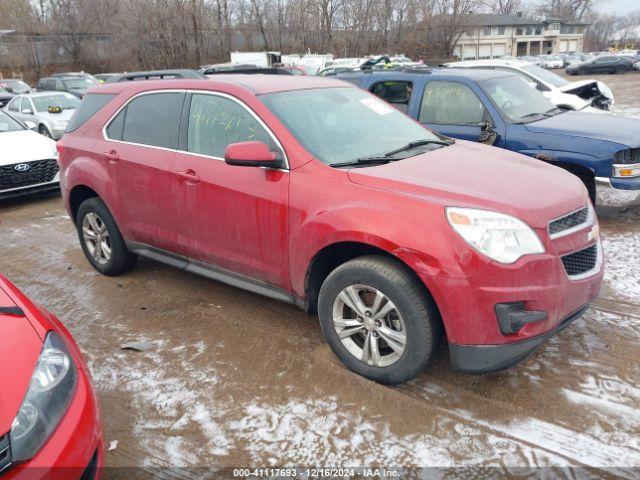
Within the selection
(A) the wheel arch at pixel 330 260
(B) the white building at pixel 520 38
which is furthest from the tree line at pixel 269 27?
(A) the wheel arch at pixel 330 260

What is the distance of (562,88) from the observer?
9695 millimetres

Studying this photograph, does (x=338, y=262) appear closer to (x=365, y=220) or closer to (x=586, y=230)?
(x=365, y=220)

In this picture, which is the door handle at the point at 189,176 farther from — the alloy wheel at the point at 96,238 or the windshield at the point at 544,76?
the windshield at the point at 544,76

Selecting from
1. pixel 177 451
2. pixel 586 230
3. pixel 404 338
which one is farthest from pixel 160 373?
pixel 586 230

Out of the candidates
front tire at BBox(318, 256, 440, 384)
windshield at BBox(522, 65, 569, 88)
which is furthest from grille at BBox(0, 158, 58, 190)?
windshield at BBox(522, 65, 569, 88)

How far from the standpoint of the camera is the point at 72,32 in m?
44.8

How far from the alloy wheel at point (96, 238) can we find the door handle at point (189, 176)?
51.5 inches

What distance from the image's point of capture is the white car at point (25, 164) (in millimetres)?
7605

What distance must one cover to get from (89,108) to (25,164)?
3718mm

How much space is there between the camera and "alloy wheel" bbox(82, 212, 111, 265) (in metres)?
4.80

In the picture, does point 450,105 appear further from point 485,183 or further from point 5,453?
point 5,453

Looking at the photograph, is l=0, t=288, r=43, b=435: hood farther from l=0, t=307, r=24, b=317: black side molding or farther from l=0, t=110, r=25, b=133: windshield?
l=0, t=110, r=25, b=133: windshield

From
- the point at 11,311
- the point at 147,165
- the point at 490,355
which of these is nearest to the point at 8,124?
the point at 147,165

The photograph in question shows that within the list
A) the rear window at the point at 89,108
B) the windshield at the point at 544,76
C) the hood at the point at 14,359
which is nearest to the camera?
the hood at the point at 14,359
